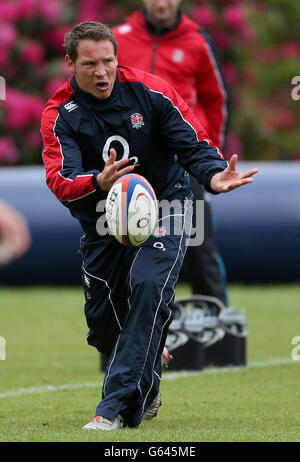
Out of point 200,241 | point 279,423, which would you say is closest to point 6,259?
point 200,241

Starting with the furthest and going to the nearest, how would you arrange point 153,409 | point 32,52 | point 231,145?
point 231,145 → point 32,52 → point 153,409

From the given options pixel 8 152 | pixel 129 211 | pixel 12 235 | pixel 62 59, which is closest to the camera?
→ pixel 129 211

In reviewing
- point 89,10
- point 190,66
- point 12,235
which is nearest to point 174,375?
point 190,66

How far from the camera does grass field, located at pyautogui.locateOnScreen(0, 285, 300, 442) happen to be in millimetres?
5270

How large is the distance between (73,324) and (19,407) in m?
4.24

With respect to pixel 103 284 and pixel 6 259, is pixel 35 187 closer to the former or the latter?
pixel 6 259

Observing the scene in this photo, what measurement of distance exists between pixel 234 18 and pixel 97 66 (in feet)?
42.9

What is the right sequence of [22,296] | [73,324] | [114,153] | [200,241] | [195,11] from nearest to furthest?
[114,153]
[200,241]
[73,324]
[22,296]
[195,11]

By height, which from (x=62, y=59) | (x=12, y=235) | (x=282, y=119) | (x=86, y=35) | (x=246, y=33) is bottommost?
(x=12, y=235)

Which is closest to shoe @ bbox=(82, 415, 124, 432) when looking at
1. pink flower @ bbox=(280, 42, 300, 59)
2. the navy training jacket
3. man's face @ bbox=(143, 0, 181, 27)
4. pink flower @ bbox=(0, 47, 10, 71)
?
A: the navy training jacket

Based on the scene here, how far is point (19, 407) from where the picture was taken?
20.6ft

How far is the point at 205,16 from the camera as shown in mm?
17969

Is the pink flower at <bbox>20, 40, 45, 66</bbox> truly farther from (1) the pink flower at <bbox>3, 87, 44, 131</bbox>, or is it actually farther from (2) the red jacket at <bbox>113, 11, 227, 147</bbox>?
(2) the red jacket at <bbox>113, 11, 227, 147</bbox>

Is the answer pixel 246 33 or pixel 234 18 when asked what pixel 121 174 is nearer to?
pixel 234 18
